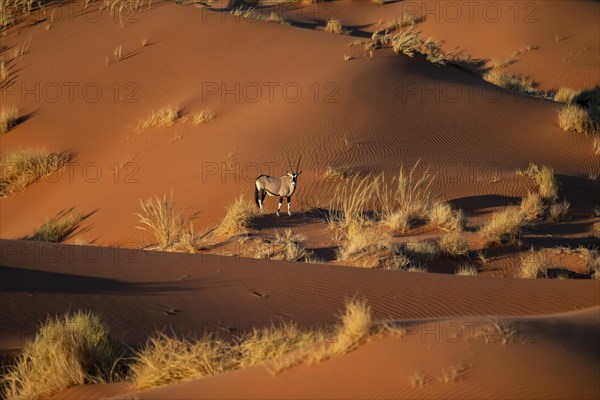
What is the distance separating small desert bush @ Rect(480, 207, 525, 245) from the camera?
12.9 metres

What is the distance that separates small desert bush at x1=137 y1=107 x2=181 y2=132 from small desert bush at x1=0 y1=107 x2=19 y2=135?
4.27 metres

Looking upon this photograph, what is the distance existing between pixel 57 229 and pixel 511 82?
785 inches

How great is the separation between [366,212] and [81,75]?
13.0m

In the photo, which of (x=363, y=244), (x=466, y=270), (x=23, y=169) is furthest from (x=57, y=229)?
(x=466, y=270)

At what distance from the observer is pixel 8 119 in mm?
21719

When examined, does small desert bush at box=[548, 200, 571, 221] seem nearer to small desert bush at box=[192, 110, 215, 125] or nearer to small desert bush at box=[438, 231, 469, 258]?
small desert bush at box=[438, 231, 469, 258]

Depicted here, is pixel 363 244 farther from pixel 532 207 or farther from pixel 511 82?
pixel 511 82

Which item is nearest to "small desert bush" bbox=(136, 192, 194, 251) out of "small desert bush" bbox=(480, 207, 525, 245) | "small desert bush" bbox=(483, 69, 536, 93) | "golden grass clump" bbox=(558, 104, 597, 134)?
"small desert bush" bbox=(480, 207, 525, 245)

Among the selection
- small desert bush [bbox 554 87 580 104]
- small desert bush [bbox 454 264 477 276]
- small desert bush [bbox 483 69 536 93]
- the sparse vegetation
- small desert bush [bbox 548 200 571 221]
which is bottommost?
small desert bush [bbox 454 264 477 276]

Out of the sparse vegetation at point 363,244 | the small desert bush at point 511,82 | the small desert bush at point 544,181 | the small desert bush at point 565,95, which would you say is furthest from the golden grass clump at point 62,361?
the small desert bush at point 511,82

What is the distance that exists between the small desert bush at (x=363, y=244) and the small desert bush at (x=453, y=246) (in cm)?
90

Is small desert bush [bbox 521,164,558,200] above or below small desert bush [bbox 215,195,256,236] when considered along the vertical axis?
below

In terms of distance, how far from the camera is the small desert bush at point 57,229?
624 inches

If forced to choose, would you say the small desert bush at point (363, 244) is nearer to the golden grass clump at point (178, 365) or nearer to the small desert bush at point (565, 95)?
the golden grass clump at point (178, 365)
